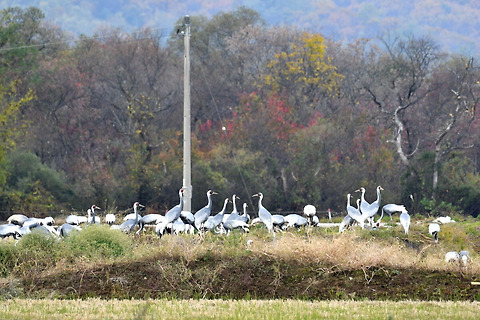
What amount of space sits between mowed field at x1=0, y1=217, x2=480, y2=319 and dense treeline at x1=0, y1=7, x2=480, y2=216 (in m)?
20.7

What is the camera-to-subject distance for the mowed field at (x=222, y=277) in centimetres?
1276

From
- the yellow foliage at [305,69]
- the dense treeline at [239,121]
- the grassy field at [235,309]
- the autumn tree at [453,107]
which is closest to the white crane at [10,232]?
the grassy field at [235,309]

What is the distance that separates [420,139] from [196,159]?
12497mm

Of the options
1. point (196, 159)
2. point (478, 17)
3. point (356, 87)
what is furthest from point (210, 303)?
point (478, 17)

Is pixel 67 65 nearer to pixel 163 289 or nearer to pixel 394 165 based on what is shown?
pixel 394 165

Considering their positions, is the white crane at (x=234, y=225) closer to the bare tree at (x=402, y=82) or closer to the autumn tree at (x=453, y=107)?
the autumn tree at (x=453, y=107)

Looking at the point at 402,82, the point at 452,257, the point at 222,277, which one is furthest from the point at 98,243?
the point at 402,82

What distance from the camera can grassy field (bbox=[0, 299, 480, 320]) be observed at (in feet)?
38.2

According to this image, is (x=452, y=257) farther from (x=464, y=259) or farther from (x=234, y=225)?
(x=234, y=225)

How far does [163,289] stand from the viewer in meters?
14.7

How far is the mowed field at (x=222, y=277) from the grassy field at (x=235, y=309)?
0.02 metres

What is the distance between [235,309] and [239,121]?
1225 inches

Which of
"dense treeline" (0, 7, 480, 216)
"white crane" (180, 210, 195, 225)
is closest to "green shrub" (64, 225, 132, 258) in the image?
"white crane" (180, 210, 195, 225)

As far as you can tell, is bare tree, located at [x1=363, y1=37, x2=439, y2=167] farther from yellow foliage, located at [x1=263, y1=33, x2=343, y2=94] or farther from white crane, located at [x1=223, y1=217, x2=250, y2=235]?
white crane, located at [x1=223, y1=217, x2=250, y2=235]
